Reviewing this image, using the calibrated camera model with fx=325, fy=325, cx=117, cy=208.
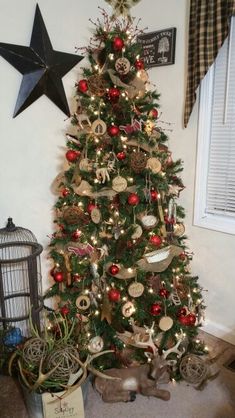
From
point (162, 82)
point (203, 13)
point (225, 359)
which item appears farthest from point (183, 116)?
point (225, 359)

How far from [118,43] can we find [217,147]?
97 cm

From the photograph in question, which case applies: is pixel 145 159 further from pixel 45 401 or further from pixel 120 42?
pixel 45 401

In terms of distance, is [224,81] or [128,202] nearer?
[128,202]

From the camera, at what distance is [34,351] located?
158cm

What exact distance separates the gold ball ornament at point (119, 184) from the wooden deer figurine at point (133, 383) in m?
0.95

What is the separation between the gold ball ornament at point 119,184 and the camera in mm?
1773

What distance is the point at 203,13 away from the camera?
1.98 meters

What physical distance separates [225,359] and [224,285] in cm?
48

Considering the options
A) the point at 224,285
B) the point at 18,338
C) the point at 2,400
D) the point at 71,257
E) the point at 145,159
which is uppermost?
the point at 145,159

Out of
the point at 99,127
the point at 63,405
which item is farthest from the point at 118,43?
the point at 63,405

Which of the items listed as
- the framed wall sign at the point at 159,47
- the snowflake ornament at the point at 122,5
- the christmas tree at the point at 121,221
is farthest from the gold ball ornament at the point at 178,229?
the snowflake ornament at the point at 122,5

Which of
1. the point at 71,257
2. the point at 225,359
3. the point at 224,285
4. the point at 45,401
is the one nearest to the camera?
the point at 45,401

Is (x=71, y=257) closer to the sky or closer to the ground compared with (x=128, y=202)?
closer to the ground

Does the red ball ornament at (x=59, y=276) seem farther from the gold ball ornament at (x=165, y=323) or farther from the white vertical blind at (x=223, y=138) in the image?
the white vertical blind at (x=223, y=138)
